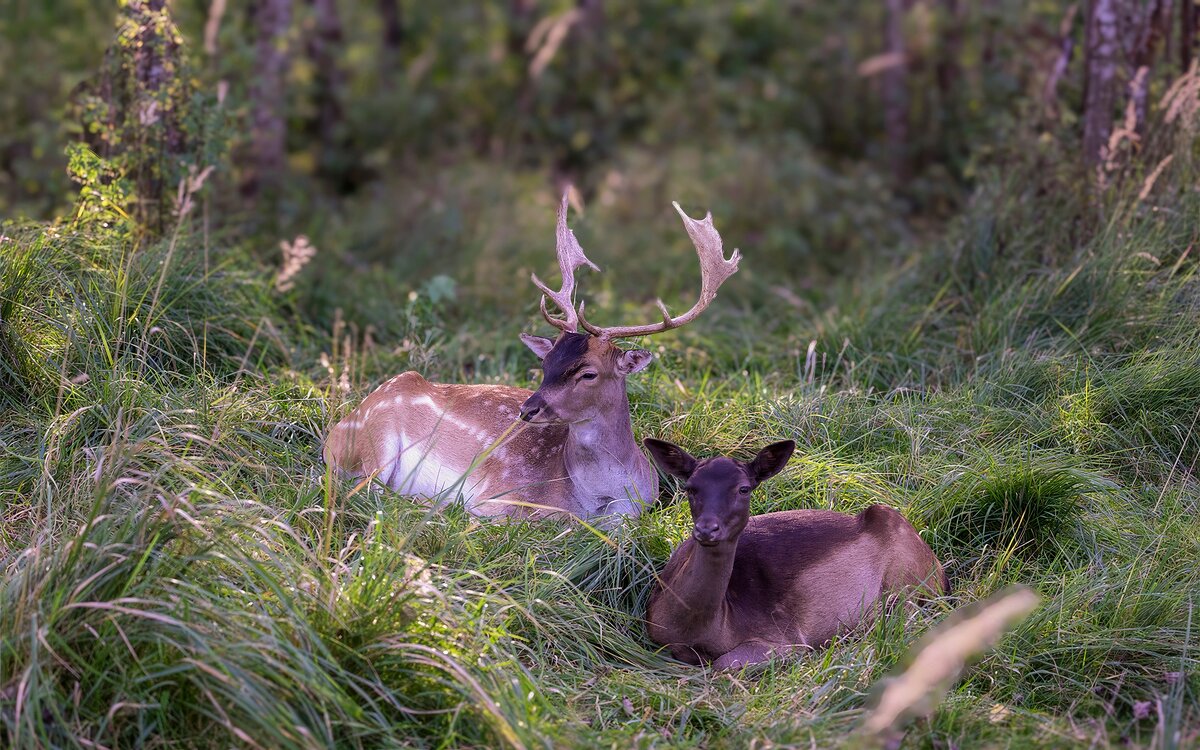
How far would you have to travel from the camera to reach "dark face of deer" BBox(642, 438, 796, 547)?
4.16 meters

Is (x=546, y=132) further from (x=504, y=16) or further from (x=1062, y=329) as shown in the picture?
(x=1062, y=329)

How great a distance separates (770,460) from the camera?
444cm

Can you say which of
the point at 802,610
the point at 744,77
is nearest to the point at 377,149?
the point at 744,77

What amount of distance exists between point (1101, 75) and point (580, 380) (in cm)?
391

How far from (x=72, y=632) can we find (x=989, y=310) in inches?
182

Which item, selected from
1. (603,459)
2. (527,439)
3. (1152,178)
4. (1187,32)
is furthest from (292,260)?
(1187,32)

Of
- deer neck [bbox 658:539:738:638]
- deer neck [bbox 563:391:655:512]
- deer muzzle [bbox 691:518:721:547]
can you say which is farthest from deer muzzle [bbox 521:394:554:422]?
deer muzzle [bbox 691:518:721:547]

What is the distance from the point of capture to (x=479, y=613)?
409 centimetres

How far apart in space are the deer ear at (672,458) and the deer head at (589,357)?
26.5 inches

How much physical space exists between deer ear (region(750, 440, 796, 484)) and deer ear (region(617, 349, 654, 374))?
0.93m

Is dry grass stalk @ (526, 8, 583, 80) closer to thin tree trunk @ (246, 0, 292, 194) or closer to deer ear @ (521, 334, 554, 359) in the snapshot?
thin tree trunk @ (246, 0, 292, 194)

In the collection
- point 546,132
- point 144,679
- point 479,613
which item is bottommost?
point 546,132

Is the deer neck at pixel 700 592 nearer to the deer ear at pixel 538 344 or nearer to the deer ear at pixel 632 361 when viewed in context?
the deer ear at pixel 632 361

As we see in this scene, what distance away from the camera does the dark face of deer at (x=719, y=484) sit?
4160mm
